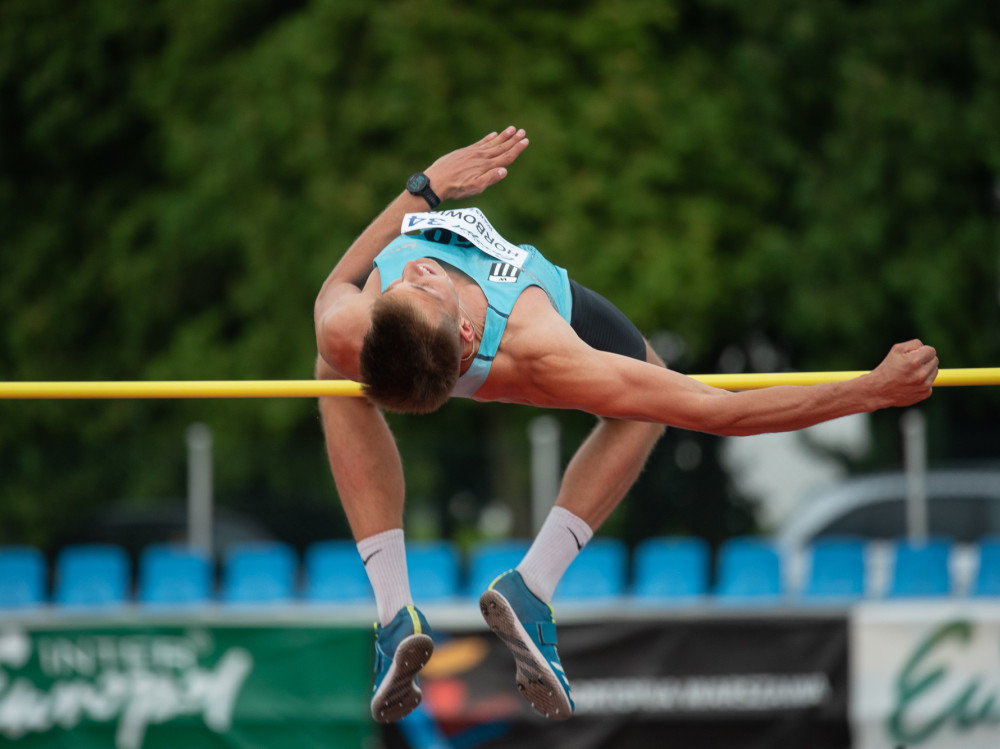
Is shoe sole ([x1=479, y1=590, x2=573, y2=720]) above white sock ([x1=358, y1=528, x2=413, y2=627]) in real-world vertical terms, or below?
below

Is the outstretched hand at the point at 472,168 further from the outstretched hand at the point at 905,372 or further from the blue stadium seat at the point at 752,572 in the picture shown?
the blue stadium seat at the point at 752,572

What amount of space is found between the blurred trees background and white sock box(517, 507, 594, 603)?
226 inches

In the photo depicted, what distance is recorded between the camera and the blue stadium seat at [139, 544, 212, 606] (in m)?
8.24

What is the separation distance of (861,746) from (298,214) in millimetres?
7493

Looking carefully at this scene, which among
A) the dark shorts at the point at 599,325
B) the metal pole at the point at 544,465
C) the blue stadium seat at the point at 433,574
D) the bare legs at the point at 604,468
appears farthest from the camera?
the metal pole at the point at 544,465

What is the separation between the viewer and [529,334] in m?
3.79

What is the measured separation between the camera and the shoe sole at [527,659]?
4164 millimetres

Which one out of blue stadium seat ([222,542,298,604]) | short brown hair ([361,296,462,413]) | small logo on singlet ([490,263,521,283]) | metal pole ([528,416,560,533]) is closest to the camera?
short brown hair ([361,296,462,413])

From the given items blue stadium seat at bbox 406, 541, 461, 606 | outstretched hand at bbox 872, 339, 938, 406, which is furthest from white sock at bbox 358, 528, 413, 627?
blue stadium seat at bbox 406, 541, 461, 606

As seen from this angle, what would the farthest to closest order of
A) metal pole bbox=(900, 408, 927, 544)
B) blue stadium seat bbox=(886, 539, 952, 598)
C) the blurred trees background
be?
the blurred trees background < metal pole bbox=(900, 408, 927, 544) < blue stadium seat bbox=(886, 539, 952, 598)

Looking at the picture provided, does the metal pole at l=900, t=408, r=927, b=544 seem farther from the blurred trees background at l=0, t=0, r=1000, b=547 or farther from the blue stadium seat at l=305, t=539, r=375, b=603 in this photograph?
the blue stadium seat at l=305, t=539, r=375, b=603

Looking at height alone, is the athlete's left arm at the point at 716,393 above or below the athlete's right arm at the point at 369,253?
below

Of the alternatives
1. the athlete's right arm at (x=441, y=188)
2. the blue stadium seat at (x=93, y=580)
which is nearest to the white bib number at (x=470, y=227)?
the athlete's right arm at (x=441, y=188)

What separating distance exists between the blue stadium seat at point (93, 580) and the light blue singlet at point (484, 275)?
17.2 ft
